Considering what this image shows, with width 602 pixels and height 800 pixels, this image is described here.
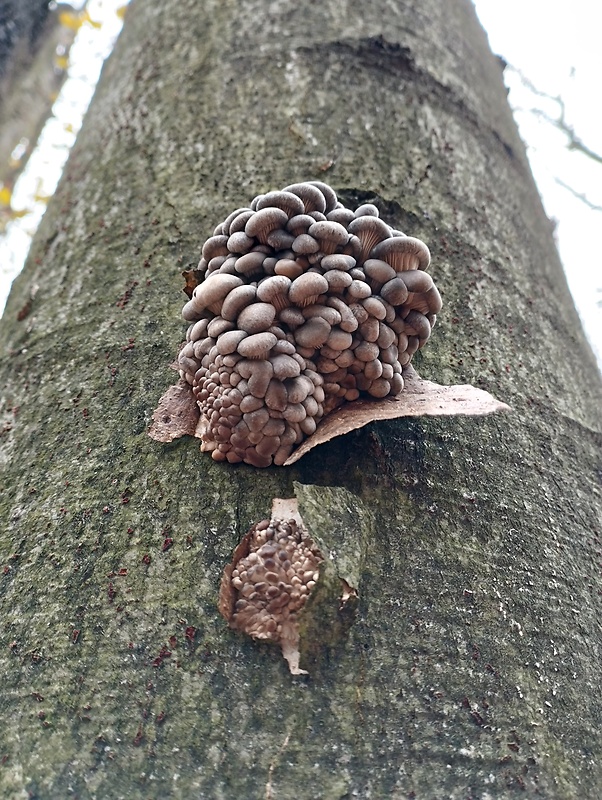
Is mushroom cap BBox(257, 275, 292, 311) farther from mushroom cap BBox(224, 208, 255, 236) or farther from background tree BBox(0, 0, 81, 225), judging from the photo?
background tree BBox(0, 0, 81, 225)

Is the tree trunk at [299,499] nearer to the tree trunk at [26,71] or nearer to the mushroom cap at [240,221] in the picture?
the mushroom cap at [240,221]

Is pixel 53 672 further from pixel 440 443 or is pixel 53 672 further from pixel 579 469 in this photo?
pixel 579 469

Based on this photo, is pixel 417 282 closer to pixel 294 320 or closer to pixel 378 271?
pixel 378 271

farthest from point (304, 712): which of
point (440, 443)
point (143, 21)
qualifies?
point (143, 21)

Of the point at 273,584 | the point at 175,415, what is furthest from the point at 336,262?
the point at 273,584

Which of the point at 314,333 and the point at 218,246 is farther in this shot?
the point at 218,246

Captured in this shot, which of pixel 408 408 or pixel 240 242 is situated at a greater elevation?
pixel 240 242

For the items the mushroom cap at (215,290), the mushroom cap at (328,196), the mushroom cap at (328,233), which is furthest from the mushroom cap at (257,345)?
the mushroom cap at (328,196)
